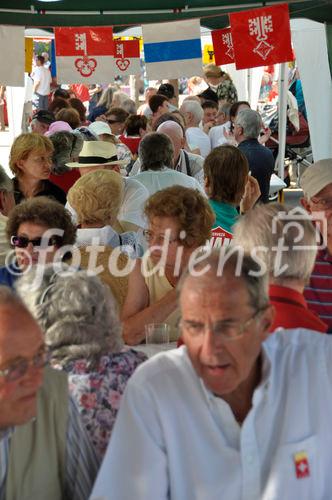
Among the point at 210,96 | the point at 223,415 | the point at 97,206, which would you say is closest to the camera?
the point at 223,415

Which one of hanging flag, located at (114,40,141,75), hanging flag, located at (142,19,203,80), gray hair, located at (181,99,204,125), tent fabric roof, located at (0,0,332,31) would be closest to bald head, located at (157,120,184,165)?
tent fabric roof, located at (0,0,332,31)

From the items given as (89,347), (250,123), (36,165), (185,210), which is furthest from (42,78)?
(89,347)

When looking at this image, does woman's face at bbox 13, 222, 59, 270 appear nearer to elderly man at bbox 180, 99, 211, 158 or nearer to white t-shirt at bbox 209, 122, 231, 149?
elderly man at bbox 180, 99, 211, 158

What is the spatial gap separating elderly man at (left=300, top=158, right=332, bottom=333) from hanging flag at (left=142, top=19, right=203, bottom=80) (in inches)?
174

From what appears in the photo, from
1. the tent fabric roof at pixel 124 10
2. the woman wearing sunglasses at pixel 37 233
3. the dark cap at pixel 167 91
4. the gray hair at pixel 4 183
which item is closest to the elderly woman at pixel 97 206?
the woman wearing sunglasses at pixel 37 233

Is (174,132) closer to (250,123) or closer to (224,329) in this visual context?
(250,123)

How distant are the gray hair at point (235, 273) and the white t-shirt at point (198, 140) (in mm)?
6684

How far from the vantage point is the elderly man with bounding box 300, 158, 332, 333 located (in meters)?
3.39

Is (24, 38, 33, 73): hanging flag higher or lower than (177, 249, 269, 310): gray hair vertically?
higher

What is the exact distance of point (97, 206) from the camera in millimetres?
4109

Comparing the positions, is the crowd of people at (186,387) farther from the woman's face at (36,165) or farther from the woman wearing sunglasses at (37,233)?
the woman's face at (36,165)

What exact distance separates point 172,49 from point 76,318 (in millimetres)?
6430

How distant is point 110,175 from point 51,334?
2.12 m

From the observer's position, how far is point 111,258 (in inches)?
145
